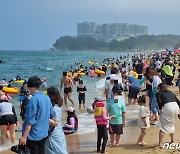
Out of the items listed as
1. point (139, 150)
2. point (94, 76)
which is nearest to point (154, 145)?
point (139, 150)

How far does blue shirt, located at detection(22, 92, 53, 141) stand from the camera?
4656 millimetres

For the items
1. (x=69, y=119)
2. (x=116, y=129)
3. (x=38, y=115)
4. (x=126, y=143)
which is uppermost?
(x=38, y=115)

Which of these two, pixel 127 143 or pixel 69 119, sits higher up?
pixel 69 119

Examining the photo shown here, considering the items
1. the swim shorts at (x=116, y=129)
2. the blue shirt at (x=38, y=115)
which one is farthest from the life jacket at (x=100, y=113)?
the blue shirt at (x=38, y=115)

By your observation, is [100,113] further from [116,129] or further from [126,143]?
[126,143]

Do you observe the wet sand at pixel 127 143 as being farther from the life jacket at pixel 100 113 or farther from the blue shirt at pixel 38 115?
the blue shirt at pixel 38 115

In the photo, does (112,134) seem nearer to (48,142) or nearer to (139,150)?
(139,150)

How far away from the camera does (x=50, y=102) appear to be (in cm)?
491

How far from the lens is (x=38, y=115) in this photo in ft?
15.5

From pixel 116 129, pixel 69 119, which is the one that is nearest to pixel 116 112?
pixel 116 129

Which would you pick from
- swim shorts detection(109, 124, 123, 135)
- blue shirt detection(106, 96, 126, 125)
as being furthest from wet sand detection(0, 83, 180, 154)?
blue shirt detection(106, 96, 126, 125)

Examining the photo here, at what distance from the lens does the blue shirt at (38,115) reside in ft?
15.3

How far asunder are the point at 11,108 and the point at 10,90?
1219 centimetres

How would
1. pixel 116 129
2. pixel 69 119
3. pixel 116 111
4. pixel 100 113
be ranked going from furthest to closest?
pixel 69 119 < pixel 116 129 < pixel 116 111 < pixel 100 113
